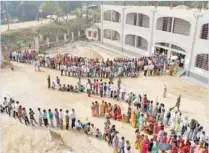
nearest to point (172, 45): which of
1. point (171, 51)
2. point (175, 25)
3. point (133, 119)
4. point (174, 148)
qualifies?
point (171, 51)

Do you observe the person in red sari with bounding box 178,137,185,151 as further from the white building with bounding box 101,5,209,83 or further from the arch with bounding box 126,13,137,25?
the arch with bounding box 126,13,137,25

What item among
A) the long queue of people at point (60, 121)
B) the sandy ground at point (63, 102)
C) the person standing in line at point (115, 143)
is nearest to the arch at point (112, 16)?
the sandy ground at point (63, 102)

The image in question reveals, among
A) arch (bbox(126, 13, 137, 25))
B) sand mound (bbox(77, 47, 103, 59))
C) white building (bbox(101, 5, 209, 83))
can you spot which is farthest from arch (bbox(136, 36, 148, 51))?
sand mound (bbox(77, 47, 103, 59))

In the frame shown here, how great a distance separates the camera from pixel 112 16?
3384 centimetres

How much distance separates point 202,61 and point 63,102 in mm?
12499

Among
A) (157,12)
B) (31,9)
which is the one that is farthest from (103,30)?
(31,9)

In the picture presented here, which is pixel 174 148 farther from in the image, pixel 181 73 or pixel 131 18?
pixel 131 18

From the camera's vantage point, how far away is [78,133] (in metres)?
13.6

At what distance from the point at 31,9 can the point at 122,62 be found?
49.0 metres

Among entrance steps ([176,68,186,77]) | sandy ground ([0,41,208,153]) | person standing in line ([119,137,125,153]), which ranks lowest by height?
sandy ground ([0,41,208,153])

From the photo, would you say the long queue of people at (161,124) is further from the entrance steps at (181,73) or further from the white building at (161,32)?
the white building at (161,32)

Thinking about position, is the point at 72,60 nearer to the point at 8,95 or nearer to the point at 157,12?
the point at 8,95

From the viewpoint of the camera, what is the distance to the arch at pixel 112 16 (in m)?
33.2

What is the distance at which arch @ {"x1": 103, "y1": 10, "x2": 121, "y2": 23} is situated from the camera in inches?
1307
